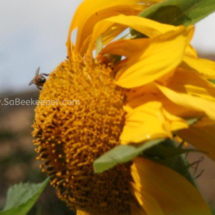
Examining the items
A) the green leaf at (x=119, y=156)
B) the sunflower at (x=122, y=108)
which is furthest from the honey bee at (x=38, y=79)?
the green leaf at (x=119, y=156)

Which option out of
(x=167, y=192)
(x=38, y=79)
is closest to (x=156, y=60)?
(x=167, y=192)

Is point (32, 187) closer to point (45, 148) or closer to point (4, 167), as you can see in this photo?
point (45, 148)

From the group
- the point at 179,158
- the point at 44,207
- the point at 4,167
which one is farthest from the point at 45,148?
the point at 4,167

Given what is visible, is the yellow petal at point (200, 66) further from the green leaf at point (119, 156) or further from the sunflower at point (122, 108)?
the green leaf at point (119, 156)

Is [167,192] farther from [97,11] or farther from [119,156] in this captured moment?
[97,11]

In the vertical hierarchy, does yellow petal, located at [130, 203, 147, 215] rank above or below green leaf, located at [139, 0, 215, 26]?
below

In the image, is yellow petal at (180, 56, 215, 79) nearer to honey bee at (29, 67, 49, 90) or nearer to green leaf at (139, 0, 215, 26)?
green leaf at (139, 0, 215, 26)

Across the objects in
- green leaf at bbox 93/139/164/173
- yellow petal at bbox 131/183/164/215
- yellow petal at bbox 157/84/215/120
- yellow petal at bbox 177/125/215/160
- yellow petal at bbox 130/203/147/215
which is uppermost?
yellow petal at bbox 157/84/215/120

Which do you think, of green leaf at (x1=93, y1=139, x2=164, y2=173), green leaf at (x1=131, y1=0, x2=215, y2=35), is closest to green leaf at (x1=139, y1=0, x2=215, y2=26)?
green leaf at (x1=131, y1=0, x2=215, y2=35)
